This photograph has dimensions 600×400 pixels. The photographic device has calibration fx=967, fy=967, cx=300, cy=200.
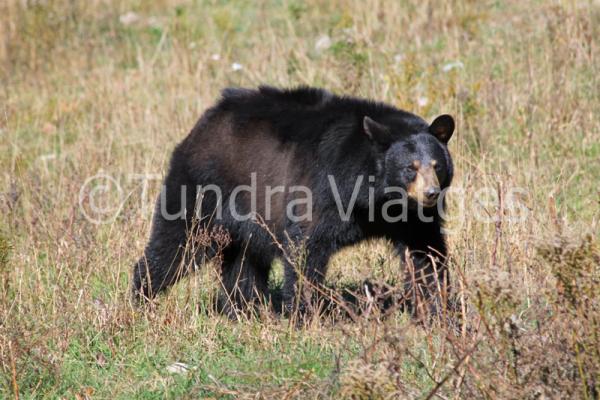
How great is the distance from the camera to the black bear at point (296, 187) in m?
5.47

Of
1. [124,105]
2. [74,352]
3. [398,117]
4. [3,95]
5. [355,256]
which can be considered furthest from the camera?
[3,95]

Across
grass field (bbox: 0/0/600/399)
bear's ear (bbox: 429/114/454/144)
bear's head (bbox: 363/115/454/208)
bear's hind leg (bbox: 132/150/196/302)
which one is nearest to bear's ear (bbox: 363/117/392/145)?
bear's head (bbox: 363/115/454/208)

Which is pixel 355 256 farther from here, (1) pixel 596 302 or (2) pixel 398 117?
(1) pixel 596 302

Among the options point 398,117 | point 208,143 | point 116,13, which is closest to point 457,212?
point 398,117

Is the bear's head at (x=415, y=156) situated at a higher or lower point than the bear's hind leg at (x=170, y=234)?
higher

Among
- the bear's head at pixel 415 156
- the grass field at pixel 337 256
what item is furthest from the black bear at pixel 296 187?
the grass field at pixel 337 256

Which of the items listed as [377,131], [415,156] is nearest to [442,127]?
[415,156]

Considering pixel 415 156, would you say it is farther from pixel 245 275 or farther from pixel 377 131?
pixel 245 275

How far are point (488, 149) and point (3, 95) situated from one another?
5612mm

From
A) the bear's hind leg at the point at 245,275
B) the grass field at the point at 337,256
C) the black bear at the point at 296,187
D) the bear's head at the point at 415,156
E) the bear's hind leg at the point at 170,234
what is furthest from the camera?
the bear's hind leg at the point at 245,275

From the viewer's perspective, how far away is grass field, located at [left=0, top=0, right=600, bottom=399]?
3771 mm

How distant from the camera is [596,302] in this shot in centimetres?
374

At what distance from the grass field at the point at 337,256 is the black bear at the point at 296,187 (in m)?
0.25

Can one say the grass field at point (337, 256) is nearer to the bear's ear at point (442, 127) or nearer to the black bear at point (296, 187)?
the black bear at point (296, 187)
